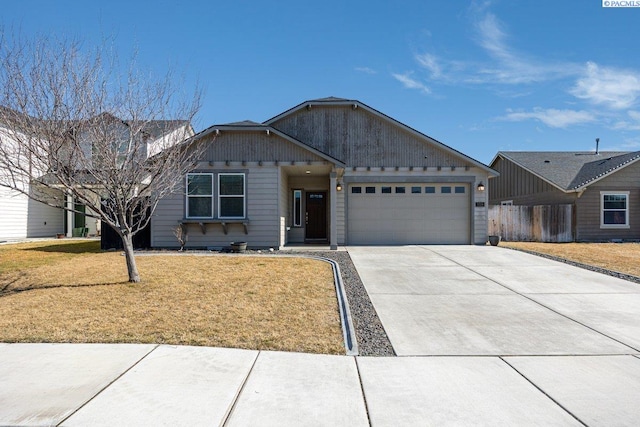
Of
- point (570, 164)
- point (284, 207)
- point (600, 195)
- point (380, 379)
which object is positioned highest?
point (570, 164)

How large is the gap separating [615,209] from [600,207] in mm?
844

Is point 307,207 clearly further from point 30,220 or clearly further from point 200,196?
Answer: point 30,220

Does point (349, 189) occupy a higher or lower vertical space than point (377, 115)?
lower

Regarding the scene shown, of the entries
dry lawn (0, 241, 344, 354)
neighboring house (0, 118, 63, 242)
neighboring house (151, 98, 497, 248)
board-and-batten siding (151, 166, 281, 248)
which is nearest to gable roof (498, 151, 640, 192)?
neighboring house (151, 98, 497, 248)

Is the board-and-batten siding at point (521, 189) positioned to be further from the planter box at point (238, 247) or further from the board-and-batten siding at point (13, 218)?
the board-and-batten siding at point (13, 218)

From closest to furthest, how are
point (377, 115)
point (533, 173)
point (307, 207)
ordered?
point (377, 115) → point (307, 207) → point (533, 173)

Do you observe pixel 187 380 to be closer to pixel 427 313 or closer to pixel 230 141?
pixel 427 313

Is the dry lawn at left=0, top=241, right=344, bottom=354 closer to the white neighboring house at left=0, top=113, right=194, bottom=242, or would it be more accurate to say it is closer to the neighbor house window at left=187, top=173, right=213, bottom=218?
the neighbor house window at left=187, top=173, right=213, bottom=218

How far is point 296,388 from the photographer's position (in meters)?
3.11

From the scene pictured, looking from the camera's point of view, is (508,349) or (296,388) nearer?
(296,388)

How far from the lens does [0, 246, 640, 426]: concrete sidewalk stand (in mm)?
2701

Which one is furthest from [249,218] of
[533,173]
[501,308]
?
[533,173]

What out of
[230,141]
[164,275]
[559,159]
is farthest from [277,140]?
[559,159]

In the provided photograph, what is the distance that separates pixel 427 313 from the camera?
5.39 meters
